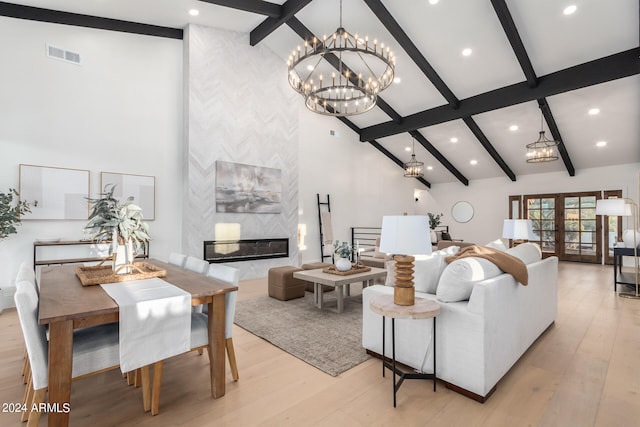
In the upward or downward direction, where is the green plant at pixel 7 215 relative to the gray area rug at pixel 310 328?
upward

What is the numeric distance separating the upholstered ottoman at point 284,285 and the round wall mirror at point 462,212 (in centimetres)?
813

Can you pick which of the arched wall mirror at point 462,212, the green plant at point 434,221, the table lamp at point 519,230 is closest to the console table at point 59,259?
the table lamp at point 519,230

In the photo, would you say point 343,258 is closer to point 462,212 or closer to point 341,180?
point 341,180

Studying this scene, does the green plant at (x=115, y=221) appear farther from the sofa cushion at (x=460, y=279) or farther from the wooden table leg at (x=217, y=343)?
the sofa cushion at (x=460, y=279)

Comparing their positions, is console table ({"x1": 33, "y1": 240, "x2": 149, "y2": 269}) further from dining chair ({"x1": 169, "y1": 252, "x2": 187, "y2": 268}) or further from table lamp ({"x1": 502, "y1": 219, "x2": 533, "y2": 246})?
table lamp ({"x1": 502, "y1": 219, "x2": 533, "y2": 246})

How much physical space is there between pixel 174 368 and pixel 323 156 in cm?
644

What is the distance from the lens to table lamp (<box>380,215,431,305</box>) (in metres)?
1.99

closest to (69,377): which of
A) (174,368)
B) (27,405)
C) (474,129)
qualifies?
(27,405)

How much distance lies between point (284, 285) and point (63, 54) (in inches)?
186

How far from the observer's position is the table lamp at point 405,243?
6.53 ft

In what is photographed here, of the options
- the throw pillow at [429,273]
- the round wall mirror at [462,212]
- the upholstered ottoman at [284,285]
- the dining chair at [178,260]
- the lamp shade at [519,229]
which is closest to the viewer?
the throw pillow at [429,273]

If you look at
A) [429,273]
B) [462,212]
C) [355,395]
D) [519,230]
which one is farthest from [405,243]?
[462,212]

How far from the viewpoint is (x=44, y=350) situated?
5.29 ft

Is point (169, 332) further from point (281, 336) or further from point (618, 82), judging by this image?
point (618, 82)
